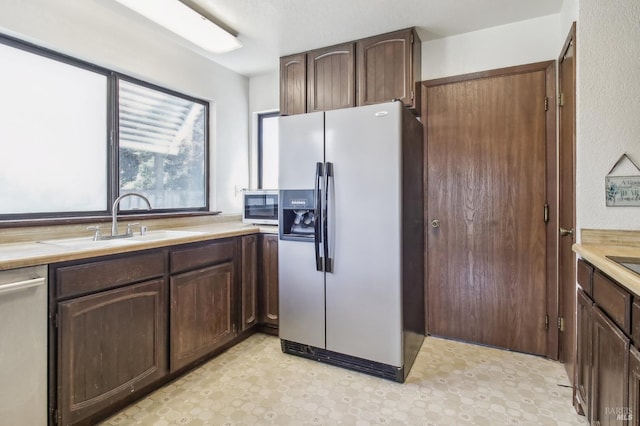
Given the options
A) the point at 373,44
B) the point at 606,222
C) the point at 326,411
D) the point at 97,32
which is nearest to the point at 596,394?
the point at 606,222

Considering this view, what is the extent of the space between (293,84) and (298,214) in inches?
47.7

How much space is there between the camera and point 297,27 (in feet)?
8.04

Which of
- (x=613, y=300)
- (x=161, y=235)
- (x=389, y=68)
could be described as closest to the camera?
(x=613, y=300)

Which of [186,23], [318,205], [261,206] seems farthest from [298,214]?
[186,23]

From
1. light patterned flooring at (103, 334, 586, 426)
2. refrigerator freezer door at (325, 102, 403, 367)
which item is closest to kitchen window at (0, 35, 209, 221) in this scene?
light patterned flooring at (103, 334, 586, 426)

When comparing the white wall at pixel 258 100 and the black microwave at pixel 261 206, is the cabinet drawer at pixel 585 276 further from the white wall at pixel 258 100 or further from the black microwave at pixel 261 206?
the white wall at pixel 258 100

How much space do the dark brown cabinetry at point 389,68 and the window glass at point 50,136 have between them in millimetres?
1952

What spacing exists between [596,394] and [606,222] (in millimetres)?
836

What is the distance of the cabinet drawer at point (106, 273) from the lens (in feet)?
4.94

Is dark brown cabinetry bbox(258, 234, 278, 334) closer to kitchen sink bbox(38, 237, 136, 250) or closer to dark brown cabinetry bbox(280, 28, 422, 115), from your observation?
kitchen sink bbox(38, 237, 136, 250)

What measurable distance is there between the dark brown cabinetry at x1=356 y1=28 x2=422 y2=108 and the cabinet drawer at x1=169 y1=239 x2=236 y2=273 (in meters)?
1.55

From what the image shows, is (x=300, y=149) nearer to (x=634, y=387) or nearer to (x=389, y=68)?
(x=389, y=68)

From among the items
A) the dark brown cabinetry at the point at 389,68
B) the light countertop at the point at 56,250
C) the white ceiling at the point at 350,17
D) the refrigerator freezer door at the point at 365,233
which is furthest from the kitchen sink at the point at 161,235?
the dark brown cabinetry at the point at 389,68

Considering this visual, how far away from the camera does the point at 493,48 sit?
246 centimetres
